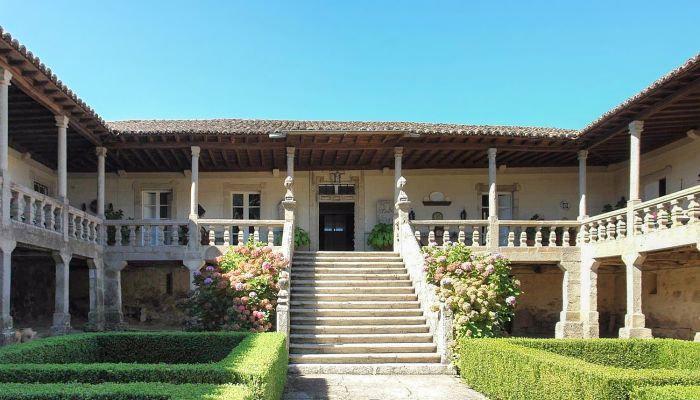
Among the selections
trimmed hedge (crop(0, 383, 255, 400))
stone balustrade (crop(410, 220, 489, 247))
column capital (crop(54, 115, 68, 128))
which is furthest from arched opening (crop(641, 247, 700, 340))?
column capital (crop(54, 115, 68, 128))

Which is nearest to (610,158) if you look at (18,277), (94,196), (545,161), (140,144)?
(545,161)

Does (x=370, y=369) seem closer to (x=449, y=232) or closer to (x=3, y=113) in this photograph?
(x=3, y=113)

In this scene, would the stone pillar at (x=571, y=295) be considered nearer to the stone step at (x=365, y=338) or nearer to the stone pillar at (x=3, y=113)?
the stone step at (x=365, y=338)

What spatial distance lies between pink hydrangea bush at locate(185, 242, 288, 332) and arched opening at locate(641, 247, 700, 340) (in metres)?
8.24

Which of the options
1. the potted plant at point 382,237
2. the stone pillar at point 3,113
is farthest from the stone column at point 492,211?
the stone pillar at point 3,113

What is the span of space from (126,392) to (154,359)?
441 centimetres

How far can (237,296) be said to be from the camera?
1162 centimetres

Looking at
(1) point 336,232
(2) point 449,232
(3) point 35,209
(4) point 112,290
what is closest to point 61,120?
(3) point 35,209

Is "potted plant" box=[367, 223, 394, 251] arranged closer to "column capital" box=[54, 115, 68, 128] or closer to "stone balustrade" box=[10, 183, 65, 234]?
"stone balustrade" box=[10, 183, 65, 234]

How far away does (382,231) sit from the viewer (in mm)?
17344

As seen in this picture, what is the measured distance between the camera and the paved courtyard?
8.67m

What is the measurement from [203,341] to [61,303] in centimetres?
489

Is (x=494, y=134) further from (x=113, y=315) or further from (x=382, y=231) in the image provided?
(x=113, y=315)

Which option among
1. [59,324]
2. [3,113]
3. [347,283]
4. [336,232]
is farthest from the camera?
[336,232]
